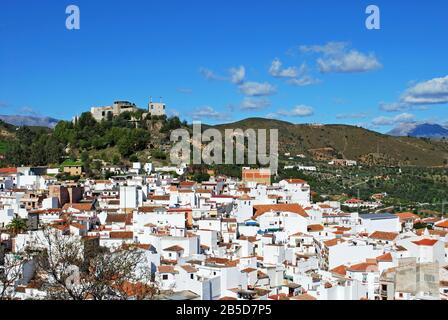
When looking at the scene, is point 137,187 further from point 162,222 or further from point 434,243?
point 434,243

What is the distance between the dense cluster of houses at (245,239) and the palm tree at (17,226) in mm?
228

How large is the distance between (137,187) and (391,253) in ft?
31.4

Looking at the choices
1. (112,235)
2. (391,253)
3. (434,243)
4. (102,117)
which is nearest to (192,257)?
(112,235)

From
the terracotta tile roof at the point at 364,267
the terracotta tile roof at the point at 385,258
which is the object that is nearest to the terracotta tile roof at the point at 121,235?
the terracotta tile roof at the point at 364,267

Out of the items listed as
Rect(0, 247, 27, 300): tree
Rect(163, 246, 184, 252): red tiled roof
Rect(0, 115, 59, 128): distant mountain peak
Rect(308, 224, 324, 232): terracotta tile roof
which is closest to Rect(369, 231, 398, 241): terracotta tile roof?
Rect(308, 224, 324, 232): terracotta tile roof

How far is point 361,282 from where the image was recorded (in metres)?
10.0

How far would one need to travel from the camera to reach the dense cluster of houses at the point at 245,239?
9242mm

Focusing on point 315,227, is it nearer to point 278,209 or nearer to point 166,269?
point 278,209

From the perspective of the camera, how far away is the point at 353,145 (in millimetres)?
45969

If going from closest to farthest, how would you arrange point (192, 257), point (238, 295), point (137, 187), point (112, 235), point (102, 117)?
point (238, 295)
point (192, 257)
point (112, 235)
point (137, 187)
point (102, 117)

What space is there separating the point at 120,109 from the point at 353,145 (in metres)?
20.4

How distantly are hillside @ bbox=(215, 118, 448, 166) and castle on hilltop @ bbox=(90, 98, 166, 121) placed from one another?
12048 millimetres

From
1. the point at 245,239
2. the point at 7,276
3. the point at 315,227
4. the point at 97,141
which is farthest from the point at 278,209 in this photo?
the point at 97,141

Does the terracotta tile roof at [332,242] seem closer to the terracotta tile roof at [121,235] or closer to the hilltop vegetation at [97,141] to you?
the terracotta tile roof at [121,235]
